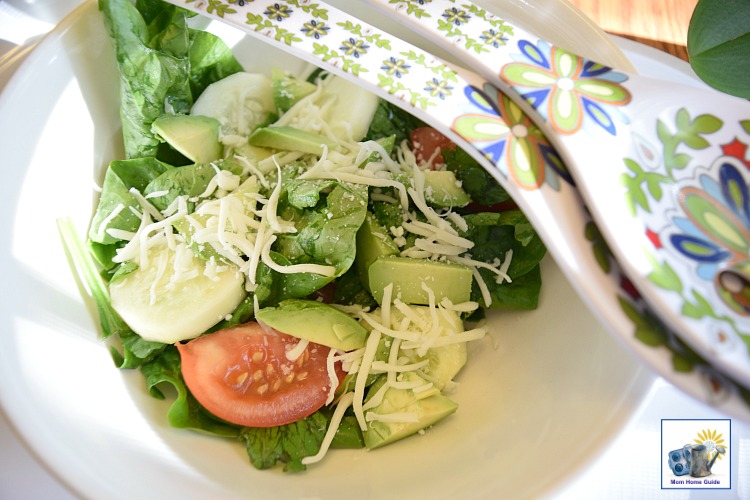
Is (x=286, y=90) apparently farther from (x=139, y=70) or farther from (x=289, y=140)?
(x=139, y=70)

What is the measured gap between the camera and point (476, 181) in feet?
4.18

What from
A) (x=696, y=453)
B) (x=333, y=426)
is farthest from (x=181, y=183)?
(x=696, y=453)

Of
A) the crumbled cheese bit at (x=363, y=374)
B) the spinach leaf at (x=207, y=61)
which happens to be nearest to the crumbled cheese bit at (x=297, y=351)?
the crumbled cheese bit at (x=363, y=374)

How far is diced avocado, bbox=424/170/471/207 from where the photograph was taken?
1256 mm

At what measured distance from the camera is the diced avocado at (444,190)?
1256 mm

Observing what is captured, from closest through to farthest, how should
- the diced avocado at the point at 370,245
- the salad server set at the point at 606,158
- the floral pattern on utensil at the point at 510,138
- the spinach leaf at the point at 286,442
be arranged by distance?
the salad server set at the point at 606,158 → the floral pattern on utensil at the point at 510,138 → the spinach leaf at the point at 286,442 → the diced avocado at the point at 370,245

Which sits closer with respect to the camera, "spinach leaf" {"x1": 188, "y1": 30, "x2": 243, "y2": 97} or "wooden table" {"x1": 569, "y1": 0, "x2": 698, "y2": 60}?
"spinach leaf" {"x1": 188, "y1": 30, "x2": 243, "y2": 97}

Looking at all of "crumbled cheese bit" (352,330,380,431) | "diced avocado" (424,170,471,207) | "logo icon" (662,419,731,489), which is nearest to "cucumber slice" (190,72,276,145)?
"diced avocado" (424,170,471,207)

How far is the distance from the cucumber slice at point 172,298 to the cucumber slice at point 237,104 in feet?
1.05

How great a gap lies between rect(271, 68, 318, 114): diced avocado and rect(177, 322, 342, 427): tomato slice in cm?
54

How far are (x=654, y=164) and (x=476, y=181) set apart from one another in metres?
0.41

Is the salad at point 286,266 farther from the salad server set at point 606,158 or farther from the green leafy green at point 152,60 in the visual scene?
the salad server set at point 606,158

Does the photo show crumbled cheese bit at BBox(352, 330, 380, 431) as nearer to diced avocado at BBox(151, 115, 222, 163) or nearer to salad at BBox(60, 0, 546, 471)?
salad at BBox(60, 0, 546, 471)

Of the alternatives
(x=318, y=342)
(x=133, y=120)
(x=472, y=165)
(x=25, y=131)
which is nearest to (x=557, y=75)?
(x=472, y=165)
